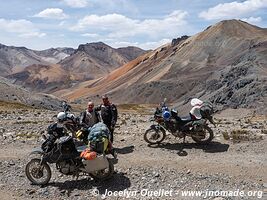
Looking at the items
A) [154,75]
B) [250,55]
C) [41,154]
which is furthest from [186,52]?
[41,154]

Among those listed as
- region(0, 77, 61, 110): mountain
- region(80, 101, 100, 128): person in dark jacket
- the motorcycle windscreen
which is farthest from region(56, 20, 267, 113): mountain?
the motorcycle windscreen

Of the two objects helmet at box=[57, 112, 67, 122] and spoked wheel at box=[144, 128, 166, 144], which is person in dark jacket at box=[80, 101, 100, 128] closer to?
helmet at box=[57, 112, 67, 122]

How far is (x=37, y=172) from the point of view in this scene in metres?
12.7

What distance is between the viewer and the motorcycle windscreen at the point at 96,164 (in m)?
12.1

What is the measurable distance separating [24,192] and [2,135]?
9.04 m

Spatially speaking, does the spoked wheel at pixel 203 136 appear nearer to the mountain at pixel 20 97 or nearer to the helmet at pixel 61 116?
the helmet at pixel 61 116

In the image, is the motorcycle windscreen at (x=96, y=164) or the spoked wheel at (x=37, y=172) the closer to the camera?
the motorcycle windscreen at (x=96, y=164)

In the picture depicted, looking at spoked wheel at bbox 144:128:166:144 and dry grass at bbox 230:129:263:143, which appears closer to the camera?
dry grass at bbox 230:129:263:143

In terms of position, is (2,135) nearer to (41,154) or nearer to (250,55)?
(41,154)

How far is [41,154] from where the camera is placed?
42.0 ft

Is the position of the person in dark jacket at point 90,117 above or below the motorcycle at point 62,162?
above

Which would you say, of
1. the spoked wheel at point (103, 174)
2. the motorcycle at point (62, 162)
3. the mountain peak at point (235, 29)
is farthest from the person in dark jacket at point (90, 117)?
the mountain peak at point (235, 29)

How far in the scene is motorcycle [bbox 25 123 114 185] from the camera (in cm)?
1234

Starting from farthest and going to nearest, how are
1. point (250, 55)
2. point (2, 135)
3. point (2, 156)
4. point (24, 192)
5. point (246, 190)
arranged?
point (250, 55), point (2, 135), point (2, 156), point (24, 192), point (246, 190)
